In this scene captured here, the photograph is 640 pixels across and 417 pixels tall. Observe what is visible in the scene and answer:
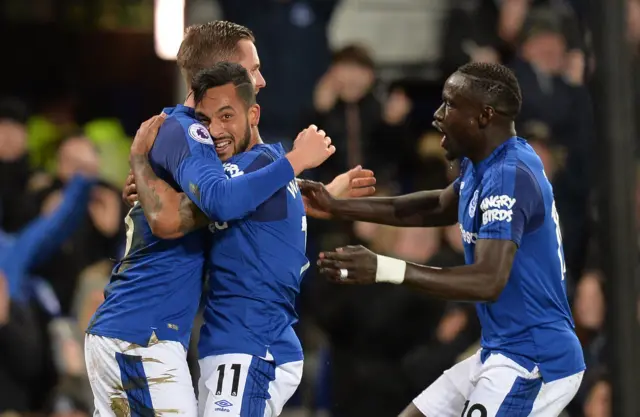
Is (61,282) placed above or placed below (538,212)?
below

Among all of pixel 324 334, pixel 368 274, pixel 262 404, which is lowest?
pixel 324 334

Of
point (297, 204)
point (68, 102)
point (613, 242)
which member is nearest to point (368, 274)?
point (297, 204)

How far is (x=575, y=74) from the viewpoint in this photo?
845 cm

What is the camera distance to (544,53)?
8398 mm

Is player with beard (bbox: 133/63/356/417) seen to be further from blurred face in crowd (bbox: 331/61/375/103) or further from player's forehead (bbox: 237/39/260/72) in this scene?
blurred face in crowd (bbox: 331/61/375/103)

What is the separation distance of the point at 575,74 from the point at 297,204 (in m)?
4.39

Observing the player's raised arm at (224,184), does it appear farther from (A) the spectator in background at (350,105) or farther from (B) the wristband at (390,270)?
(A) the spectator in background at (350,105)

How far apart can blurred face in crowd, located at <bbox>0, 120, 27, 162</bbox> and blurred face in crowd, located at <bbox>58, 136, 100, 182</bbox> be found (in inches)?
20.1

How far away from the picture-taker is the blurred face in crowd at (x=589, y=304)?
743cm

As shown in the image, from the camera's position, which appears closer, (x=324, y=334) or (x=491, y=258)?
(x=491, y=258)

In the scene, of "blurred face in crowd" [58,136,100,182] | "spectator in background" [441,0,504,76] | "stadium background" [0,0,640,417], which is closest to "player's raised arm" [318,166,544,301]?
"stadium background" [0,0,640,417]

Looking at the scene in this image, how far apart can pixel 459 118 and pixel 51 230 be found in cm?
407

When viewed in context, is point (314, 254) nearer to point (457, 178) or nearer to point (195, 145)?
point (457, 178)

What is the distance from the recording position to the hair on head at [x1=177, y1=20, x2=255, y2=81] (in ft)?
15.1
